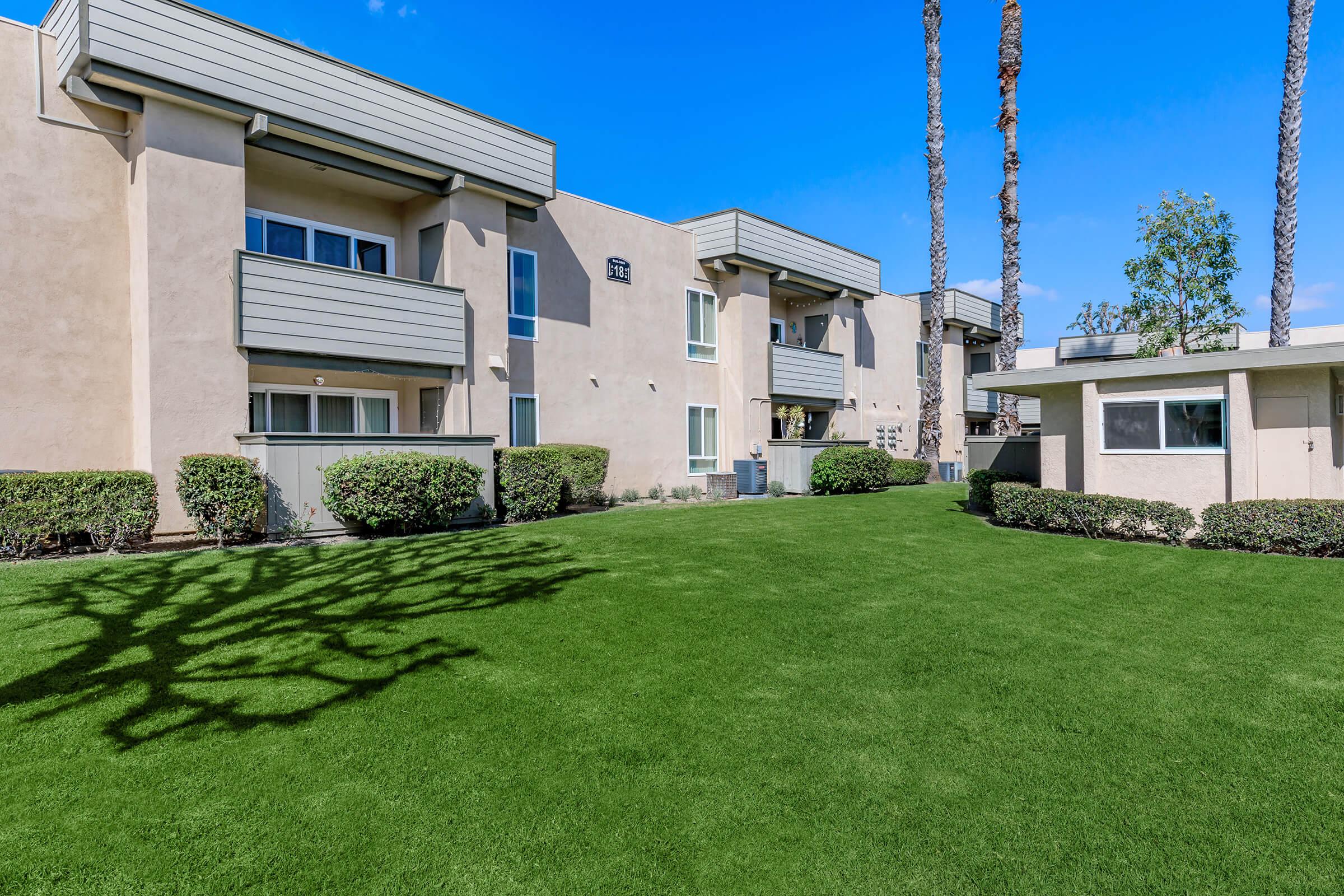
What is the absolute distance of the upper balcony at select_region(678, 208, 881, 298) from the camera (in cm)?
2017

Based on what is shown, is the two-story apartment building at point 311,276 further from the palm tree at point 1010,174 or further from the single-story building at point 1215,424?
the single-story building at point 1215,424

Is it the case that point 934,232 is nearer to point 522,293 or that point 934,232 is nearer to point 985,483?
point 985,483

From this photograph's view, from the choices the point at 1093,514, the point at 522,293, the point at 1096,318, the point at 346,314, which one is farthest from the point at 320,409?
the point at 1096,318

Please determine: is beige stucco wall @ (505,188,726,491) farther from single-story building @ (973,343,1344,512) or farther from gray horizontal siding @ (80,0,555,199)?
single-story building @ (973,343,1344,512)

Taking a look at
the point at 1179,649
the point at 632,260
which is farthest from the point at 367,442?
the point at 1179,649

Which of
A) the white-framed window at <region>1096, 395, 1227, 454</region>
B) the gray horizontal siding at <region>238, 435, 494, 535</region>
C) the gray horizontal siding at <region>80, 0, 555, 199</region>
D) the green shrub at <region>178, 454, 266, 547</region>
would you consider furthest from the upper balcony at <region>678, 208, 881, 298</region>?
the green shrub at <region>178, 454, 266, 547</region>

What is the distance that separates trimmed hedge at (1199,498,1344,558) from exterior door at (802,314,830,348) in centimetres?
1494

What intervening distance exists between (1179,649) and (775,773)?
4391mm

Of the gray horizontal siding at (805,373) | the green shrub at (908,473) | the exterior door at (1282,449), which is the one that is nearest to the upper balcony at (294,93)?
the gray horizontal siding at (805,373)

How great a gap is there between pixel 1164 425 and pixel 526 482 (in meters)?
11.1

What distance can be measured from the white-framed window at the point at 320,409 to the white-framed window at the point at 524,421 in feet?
8.07

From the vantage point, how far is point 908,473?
78.4 ft

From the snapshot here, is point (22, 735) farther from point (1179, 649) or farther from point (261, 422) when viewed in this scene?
point (261, 422)

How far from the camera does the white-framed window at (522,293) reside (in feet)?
53.2
